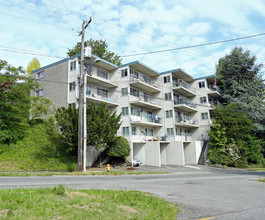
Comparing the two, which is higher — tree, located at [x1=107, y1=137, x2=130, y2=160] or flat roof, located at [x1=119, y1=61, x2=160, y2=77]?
flat roof, located at [x1=119, y1=61, x2=160, y2=77]

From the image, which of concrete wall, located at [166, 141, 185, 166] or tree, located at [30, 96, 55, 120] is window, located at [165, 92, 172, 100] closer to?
concrete wall, located at [166, 141, 185, 166]

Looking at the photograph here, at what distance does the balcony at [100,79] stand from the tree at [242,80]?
842 inches

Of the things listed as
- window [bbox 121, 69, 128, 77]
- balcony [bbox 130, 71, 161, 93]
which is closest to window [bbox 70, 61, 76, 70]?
window [bbox 121, 69, 128, 77]

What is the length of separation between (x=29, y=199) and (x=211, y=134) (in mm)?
32915

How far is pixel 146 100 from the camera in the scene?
36.7 m

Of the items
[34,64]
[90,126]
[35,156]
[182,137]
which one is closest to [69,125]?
[90,126]

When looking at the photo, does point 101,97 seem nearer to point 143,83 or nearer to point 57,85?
point 57,85

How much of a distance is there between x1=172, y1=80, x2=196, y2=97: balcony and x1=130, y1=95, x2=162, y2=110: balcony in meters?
4.20

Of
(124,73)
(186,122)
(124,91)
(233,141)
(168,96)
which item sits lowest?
(233,141)

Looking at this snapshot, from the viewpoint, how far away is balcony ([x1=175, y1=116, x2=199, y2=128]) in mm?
36812

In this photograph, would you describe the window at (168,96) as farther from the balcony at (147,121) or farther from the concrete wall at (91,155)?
the concrete wall at (91,155)

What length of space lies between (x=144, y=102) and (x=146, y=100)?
3534 mm

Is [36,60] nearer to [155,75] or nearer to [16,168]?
[155,75]

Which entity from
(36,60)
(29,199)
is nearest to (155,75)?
(36,60)
